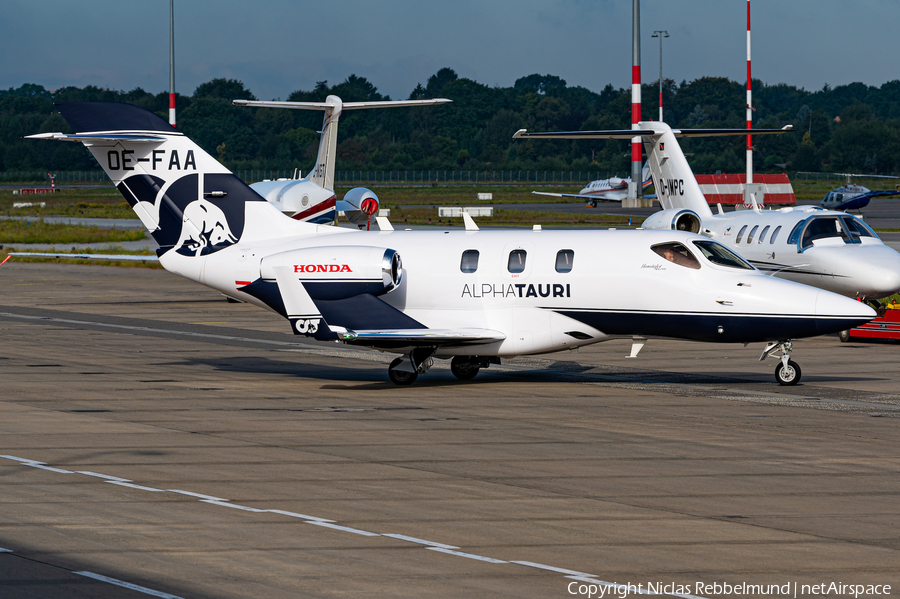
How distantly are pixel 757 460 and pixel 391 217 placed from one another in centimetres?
7472

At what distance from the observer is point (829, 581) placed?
909 centimetres

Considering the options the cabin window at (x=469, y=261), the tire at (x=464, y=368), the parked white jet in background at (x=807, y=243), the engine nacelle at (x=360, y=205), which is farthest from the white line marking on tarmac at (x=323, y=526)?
the engine nacelle at (x=360, y=205)

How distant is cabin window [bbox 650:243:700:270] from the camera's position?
19.9 m

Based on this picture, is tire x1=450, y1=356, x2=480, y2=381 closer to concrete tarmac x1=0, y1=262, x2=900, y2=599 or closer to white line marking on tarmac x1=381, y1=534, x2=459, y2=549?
concrete tarmac x1=0, y1=262, x2=900, y2=599

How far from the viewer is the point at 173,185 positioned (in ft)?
74.0

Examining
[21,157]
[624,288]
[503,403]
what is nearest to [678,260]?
[624,288]

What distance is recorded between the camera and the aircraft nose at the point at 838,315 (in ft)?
61.4

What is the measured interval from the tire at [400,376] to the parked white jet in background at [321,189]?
19.5m

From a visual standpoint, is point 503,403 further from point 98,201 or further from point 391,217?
point 98,201

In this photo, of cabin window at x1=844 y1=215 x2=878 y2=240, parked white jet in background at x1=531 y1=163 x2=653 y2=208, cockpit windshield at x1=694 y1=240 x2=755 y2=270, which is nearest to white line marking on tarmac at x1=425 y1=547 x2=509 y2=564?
cockpit windshield at x1=694 y1=240 x2=755 y2=270

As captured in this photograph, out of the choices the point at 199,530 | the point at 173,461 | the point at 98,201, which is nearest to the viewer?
the point at 199,530

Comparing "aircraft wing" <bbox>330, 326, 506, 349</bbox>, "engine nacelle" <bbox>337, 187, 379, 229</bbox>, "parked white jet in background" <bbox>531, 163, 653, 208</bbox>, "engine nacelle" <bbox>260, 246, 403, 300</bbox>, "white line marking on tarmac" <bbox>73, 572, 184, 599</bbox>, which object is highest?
"parked white jet in background" <bbox>531, 163, 653, 208</bbox>

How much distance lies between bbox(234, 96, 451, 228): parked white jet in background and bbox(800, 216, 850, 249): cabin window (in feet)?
55.4

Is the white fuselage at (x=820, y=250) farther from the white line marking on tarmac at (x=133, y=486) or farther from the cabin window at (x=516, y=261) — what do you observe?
the white line marking on tarmac at (x=133, y=486)
